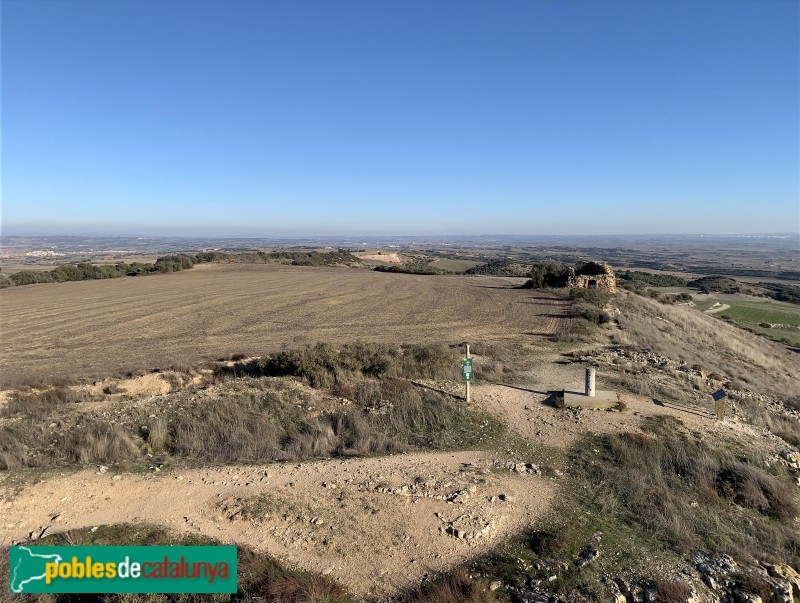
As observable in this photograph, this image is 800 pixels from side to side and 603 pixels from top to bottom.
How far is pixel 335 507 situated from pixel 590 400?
25.5 ft

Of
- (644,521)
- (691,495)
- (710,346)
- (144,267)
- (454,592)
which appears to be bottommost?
(710,346)

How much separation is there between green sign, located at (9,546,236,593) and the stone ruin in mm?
35356

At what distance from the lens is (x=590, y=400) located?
11.6 meters

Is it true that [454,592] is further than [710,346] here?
No

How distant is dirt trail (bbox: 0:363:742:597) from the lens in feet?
19.8

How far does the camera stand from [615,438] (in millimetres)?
9734

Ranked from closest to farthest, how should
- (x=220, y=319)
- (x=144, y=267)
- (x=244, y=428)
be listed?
(x=244, y=428), (x=220, y=319), (x=144, y=267)

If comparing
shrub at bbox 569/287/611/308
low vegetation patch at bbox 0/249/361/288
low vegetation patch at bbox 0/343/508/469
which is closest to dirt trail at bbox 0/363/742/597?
low vegetation patch at bbox 0/343/508/469

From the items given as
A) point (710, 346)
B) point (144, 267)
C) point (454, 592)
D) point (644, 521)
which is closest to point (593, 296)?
point (710, 346)

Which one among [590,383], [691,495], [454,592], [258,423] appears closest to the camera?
[454,592]

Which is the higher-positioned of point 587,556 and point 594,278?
point 594,278

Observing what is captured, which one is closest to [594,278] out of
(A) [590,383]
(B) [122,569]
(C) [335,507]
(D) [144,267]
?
(A) [590,383]

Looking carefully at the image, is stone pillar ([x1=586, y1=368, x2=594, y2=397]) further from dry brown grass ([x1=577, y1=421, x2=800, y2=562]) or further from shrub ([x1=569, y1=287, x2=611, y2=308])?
shrub ([x1=569, y1=287, x2=611, y2=308])

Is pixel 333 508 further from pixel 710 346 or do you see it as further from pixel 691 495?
pixel 710 346
